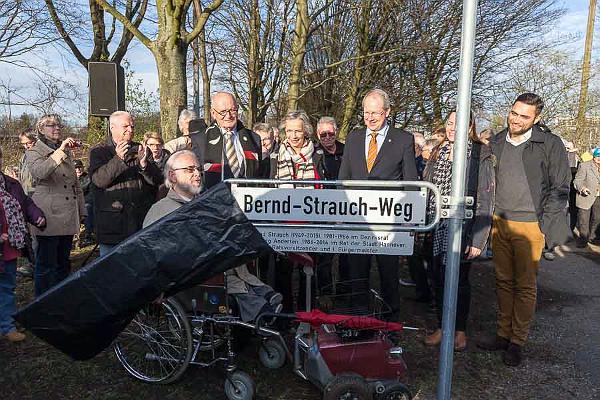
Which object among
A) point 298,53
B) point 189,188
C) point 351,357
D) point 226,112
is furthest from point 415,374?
point 298,53

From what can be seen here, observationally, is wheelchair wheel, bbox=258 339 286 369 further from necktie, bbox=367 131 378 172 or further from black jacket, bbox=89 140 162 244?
black jacket, bbox=89 140 162 244

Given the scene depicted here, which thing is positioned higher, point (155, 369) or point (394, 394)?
point (394, 394)

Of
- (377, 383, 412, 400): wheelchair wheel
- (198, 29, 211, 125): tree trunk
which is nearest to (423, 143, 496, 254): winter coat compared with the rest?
(377, 383, 412, 400): wheelchair wheel

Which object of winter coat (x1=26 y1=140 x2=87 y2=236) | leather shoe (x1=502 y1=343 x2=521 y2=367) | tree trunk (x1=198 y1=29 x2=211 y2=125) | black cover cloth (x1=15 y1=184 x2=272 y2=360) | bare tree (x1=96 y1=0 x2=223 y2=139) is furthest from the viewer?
tree trunk (x1=198 y1=29 x2=211 y2=125)

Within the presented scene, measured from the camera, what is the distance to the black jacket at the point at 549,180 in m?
3.49

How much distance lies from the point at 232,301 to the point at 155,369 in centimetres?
90

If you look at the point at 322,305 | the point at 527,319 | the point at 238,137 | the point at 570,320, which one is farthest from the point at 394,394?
the point at 570,320

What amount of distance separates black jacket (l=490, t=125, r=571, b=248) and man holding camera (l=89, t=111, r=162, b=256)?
3.19 m

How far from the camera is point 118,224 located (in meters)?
4.22

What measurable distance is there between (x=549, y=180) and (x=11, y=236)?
438cm

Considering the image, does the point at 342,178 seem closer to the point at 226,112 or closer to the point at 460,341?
the point at 226,112

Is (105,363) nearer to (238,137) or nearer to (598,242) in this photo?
(238,137)

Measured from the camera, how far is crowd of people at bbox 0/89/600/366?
351cm

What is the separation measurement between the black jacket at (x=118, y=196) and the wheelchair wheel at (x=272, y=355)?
64.3 inches
